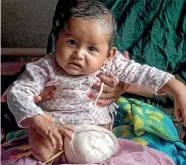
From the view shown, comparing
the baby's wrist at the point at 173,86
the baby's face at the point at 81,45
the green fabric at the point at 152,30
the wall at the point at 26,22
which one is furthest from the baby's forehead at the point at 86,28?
the wall at the point at 26,22

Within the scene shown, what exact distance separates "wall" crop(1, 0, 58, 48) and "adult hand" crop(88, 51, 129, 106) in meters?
1.06

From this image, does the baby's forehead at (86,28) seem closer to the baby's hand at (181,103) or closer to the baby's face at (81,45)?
the baby's face at (81,45)

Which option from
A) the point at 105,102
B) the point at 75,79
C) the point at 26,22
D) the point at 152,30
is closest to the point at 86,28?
the point at 75,79

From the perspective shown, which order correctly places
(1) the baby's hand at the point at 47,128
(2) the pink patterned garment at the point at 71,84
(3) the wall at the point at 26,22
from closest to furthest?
(1) the baby's hand at the point at 47,128
(2) the pink patterned garment at the point at 71,84
(3) the wall at the point at 26,22

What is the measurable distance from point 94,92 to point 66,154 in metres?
0.20

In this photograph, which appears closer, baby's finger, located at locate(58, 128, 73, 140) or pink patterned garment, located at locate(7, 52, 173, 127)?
baby's finger, located at locate(58, 128, 73, 140)

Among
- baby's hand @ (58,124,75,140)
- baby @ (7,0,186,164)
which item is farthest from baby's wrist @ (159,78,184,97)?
baby's hand @ (58,124,75,140)

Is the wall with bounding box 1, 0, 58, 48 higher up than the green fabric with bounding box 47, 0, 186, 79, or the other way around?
the green fabric with bounding box 47, 0, 186, 79

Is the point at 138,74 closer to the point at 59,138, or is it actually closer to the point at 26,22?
the point at 59,138

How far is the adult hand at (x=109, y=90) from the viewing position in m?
1.21

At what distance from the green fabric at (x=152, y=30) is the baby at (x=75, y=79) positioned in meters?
0.39

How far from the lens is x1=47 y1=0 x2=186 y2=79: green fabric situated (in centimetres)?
159

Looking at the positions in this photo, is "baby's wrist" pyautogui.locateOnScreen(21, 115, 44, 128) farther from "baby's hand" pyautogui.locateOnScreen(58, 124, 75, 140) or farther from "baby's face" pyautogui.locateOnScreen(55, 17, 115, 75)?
"baby's face" pyautogui.locateOnScreen(55, 17, 115, 75)

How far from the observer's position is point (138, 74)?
1.19 meters
